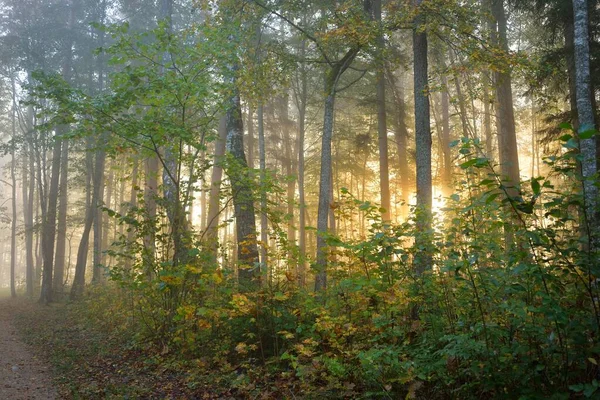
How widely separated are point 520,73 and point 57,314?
57.4 ft

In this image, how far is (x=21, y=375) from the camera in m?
7.94

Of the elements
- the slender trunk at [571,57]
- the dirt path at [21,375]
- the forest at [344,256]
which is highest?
the slender trunk at [571,57]

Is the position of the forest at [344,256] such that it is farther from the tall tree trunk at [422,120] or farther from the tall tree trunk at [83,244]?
the tall tree trunk at [83,244]

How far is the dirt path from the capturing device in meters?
6.75

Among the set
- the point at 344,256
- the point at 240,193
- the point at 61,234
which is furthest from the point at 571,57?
the point at 61,234

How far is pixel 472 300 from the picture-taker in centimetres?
483

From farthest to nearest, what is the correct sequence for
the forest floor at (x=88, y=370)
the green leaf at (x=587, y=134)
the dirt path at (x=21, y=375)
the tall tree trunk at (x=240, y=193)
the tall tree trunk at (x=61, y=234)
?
1. the tall tree trunk at (x=61, y=234)
2. the tall tree trunk at (x=240, y=193)
3. the dirt path at (x=21, y=375)
4. the forest floor at (x=88, y=370)
5. the green leaf at (x=587, y=134)

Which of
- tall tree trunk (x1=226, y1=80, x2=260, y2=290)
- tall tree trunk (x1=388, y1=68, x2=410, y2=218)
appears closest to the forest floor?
tall tree trunk (x1=226, y1=80, x2=260, y2=290)

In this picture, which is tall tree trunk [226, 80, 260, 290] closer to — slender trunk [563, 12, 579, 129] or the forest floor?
the forest floor

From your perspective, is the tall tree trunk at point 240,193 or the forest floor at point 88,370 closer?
the forest floor at point 88,370

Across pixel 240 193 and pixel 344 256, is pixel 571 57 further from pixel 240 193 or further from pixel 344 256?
pixel 240 193

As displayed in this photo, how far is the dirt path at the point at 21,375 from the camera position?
6.75 metres

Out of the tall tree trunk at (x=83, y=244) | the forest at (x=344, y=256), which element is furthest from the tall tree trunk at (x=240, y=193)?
the tall tree trunk at (x=83, y=244)

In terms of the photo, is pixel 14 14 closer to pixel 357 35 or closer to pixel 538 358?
pixel 357 35
